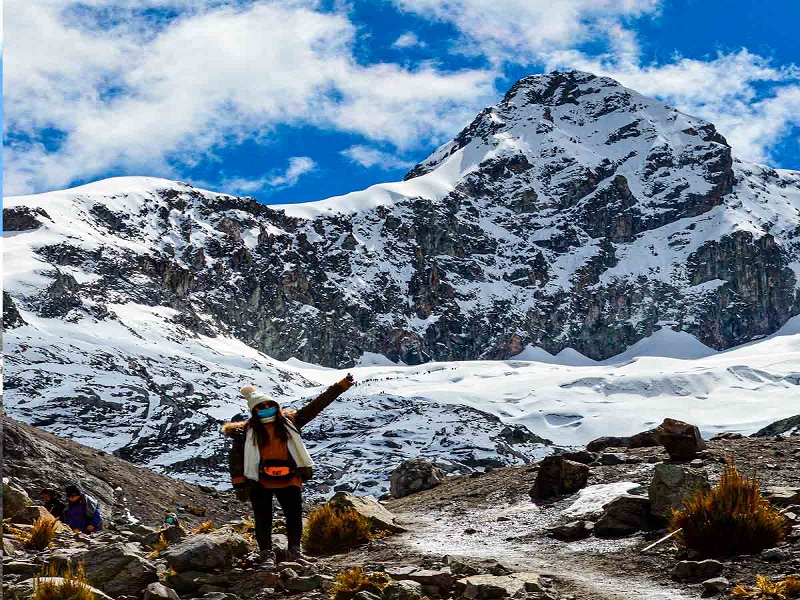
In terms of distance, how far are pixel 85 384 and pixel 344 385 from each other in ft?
630

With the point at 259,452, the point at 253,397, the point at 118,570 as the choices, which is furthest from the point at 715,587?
the point at 118,570

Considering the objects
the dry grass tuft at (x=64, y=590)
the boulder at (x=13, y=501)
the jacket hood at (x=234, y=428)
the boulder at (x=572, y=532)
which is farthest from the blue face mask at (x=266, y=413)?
the boulder at (x=13, y=501)

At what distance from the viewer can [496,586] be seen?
811cm

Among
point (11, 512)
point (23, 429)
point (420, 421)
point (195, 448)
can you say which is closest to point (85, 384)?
point (195, 448)

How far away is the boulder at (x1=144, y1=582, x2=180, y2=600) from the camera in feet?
25.7

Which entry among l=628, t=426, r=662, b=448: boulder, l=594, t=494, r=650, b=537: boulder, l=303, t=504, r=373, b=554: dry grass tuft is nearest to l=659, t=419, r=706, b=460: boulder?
l=628, t=426, r=662, b=448: boulder

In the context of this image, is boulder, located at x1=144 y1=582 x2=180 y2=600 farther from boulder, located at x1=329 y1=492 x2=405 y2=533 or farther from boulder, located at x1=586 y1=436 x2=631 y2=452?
boulder, located at x1=586 y1=436 x2=631 y2=452

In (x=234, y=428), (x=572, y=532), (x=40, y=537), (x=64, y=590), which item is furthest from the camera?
(x=572, y=532)

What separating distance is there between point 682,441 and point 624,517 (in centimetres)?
401

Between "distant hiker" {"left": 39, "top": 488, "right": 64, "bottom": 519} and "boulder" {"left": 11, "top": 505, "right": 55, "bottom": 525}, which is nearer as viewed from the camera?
"boulder" {"left": 11, "top": 505, "right": 55, "bottom": 525}

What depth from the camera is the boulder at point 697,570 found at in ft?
28.8

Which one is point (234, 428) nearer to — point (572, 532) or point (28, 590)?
point (28, 590)

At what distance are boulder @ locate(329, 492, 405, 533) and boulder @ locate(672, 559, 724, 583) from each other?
16.6 feet

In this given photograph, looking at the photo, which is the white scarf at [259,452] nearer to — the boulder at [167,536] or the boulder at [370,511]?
the boulder at [167,536]
